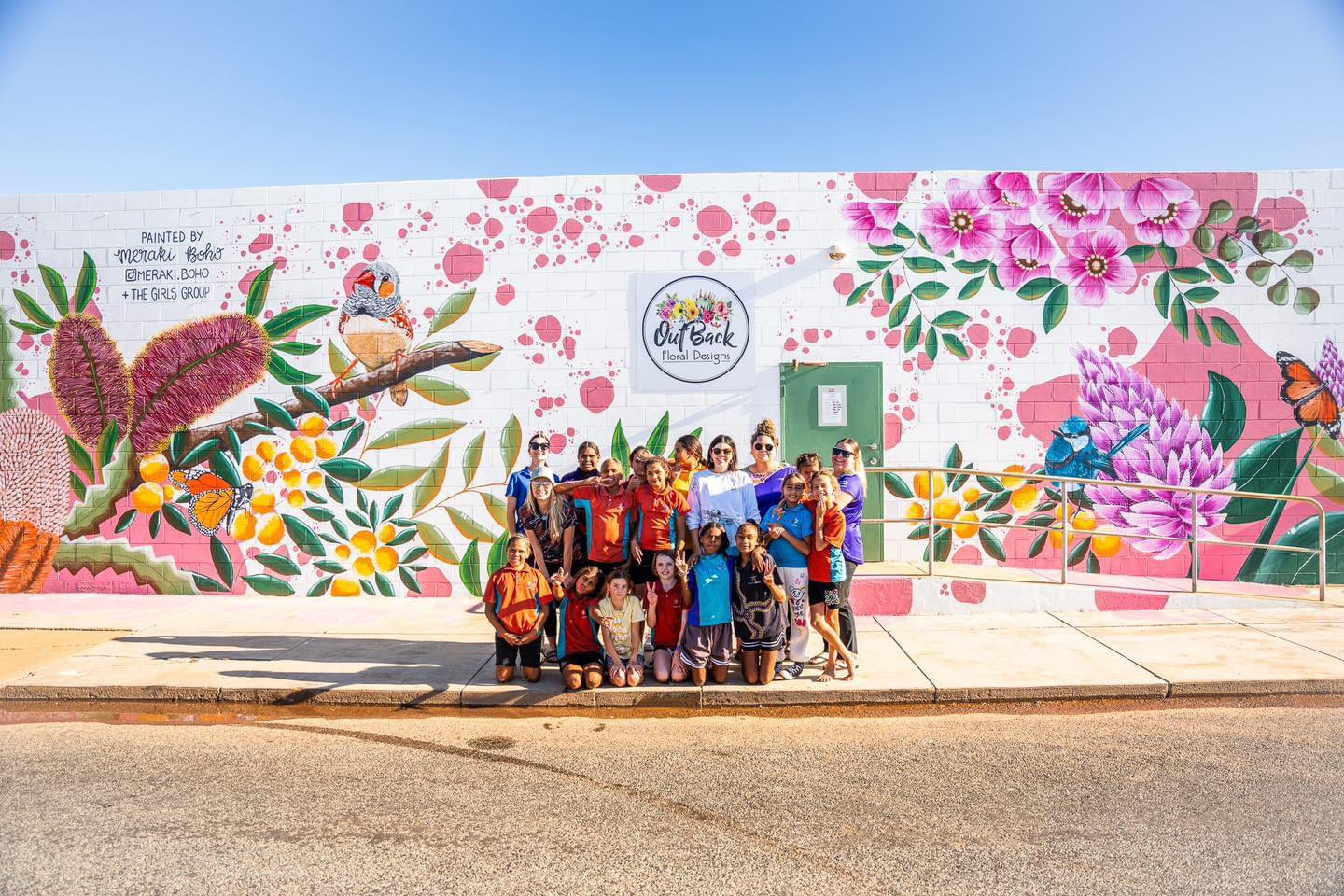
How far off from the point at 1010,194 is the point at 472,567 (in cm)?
681

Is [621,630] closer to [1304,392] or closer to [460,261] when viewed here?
[460,261]

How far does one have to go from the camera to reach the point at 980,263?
30.8ft

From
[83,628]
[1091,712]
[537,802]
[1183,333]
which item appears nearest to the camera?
[537,802]

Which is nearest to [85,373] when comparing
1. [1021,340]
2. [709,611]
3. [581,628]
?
[581,628]

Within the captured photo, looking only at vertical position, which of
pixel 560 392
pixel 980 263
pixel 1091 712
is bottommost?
pixel 1091 712

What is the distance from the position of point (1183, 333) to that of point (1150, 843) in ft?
22.9

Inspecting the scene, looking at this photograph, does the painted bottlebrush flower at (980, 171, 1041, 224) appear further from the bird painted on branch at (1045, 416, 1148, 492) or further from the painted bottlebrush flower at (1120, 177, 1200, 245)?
the bird painted on branch at (1045, 416, 1148, 492)

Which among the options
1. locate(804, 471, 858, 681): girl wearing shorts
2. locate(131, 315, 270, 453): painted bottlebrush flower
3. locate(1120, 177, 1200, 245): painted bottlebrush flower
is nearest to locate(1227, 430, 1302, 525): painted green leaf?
locate(1120, 177, 1200, 245): painted bottlebrush flower

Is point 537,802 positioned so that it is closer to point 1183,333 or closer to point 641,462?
point 641,462

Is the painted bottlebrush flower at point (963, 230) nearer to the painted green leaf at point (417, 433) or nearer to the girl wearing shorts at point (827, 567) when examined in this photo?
the girl wearing shorts at point (827, 567)

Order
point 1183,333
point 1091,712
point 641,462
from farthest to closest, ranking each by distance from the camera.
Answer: point 1183,333, point 641,462, point 1091,712

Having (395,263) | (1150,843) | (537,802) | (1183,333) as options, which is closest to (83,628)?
(395,263)

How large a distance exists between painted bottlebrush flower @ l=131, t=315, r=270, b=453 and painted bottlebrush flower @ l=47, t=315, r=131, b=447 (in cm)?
35

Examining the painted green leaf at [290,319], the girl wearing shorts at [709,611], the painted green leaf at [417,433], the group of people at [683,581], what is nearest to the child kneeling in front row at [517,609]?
A: the group of people at [683,581]
